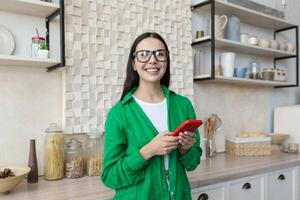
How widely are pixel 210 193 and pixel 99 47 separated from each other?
106 centimetres

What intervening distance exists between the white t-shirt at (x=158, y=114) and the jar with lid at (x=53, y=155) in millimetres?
617

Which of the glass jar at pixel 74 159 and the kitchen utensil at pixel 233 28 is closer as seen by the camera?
the glass jar at pixel 74 159

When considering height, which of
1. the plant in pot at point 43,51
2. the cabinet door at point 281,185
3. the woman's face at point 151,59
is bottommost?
the cabinet door at point 281,185

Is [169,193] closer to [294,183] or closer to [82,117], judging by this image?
[82,117]

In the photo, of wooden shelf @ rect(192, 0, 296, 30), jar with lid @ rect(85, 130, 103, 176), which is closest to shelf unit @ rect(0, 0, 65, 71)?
jar with lid @ rect(85, 130, 103, 176)

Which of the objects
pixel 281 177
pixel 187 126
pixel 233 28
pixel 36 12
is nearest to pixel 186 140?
pixel 187 126

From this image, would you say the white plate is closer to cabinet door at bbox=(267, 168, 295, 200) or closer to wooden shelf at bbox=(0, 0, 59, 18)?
wooden shelf at bbox=(0, 0, 59, 18)

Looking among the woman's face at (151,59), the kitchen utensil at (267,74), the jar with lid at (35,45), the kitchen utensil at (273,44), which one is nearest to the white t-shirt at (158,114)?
the woman's face at (151,59)

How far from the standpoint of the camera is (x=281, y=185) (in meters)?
2.00

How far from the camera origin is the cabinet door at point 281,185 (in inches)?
75.7

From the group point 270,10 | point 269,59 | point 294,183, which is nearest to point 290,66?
point 269,59

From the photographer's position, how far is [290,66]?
3.03 m

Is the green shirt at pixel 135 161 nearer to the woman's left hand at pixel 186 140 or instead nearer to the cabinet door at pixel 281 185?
the woman's left hand at pixel 186 140

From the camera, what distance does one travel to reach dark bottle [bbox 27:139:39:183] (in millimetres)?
1450
